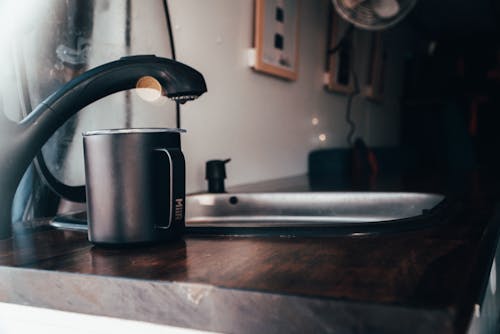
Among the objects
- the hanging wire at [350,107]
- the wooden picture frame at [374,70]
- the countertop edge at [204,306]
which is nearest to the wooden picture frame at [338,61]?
the hanging wire at [350,107]

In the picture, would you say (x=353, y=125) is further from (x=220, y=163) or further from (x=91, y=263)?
(x=91, y=263)

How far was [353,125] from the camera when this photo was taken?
3170 millimetres

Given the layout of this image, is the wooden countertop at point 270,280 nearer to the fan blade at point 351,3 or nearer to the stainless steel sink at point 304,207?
the stainless steel sink at point 304,207

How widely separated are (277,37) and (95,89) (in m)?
1.38

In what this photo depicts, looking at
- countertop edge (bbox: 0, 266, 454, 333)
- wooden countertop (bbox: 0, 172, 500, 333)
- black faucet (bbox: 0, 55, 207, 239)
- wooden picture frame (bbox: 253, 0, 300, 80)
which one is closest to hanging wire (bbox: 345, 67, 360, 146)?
wooden picture frame (bbox: 253, 0, 300, 80)

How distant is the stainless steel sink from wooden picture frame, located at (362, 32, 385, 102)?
7.61 ft

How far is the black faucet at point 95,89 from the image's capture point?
2.05 ft

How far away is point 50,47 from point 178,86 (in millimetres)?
437

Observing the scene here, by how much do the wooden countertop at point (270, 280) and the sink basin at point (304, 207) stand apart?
0.57 metres

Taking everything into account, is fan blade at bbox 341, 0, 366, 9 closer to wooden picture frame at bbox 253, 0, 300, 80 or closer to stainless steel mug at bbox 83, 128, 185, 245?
wooden picture frame at bbox 253, 0, 300, 80

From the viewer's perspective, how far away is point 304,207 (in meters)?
1.30

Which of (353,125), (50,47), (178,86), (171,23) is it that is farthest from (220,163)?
(353,125)

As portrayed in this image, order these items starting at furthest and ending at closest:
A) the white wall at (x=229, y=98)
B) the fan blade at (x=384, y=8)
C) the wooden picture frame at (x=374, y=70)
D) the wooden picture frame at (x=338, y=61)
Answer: the wooden picture frame at (x=374, y=70) → the wooden picture frame at (x=338, y=61) → the fan blade at (x=384, y=8) → the white wall at (x=229, y=98)

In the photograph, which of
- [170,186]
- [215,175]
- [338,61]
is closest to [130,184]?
[170,186]
